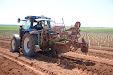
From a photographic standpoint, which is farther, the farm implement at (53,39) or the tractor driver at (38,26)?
the tractor driver at (38,26)

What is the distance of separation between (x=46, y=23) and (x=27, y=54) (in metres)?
2.23

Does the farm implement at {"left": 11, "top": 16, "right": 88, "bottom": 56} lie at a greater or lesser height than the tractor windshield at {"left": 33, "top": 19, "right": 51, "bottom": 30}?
lesser

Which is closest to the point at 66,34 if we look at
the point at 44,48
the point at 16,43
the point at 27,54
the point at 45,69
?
the point at 44,48

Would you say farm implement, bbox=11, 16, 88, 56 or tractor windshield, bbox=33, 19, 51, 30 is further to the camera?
tractor windshield, bbox=33, 19, 51, 30

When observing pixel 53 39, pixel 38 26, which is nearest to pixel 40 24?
pixel 38 26

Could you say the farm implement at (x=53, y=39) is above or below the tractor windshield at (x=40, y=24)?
below

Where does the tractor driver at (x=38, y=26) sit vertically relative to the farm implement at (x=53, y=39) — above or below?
above

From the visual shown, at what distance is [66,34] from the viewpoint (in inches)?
218

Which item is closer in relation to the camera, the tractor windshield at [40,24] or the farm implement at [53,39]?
the farm implement at [53,39]

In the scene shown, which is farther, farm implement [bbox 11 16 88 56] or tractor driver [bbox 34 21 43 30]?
tractor driver [bbox 34 21 43 30]

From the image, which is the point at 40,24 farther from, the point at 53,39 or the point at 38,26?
the point at 53,39

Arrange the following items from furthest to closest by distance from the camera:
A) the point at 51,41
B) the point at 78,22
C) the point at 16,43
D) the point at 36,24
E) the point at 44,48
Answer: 1. the point at 16,43
2. the point at 36,24
3. the point at 44,48
4. the point at 51,41
5. the point at 78,22

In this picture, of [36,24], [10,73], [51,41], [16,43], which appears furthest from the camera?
[16,43]

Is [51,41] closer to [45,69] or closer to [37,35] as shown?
[37,35]
